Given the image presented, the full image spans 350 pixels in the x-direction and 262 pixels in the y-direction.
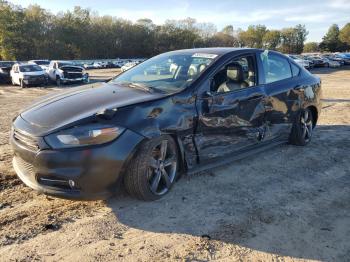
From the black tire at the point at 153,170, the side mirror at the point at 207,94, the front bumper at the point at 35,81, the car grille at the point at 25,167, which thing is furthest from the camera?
the front bumper at the point at 35,81

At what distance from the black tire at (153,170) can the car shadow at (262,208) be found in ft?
0.43

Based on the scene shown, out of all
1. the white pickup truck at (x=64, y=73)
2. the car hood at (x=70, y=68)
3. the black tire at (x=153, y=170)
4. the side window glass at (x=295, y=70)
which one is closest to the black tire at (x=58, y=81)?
the white pickup truck at (x=64, y=73)

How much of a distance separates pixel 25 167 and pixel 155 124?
139 cm

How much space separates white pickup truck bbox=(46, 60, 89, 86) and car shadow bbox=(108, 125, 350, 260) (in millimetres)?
20334

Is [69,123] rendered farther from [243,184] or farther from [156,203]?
[243,184]

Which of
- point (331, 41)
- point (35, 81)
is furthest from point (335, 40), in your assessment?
point (35, 81)

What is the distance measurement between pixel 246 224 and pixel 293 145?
319 centimetres

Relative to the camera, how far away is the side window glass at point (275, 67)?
18.3ft

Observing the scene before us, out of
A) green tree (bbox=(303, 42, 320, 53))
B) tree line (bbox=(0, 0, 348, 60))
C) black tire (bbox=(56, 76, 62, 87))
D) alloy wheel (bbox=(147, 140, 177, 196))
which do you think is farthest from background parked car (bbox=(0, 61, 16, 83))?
green tree (bbox=(303, 42, 320, 53))

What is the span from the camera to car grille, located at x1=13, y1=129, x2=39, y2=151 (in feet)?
12.1

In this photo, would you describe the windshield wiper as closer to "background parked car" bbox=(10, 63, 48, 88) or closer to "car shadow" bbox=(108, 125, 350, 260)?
"car shadow" bbox=(108, 125, 350, 260)

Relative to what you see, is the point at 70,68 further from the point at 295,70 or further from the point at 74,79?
the point at 295,70

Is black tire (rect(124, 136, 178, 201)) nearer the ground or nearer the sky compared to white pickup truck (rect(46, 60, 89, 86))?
nearer the ground

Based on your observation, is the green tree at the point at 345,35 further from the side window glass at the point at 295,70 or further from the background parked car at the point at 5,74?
the side window glass at the point at 295,70
